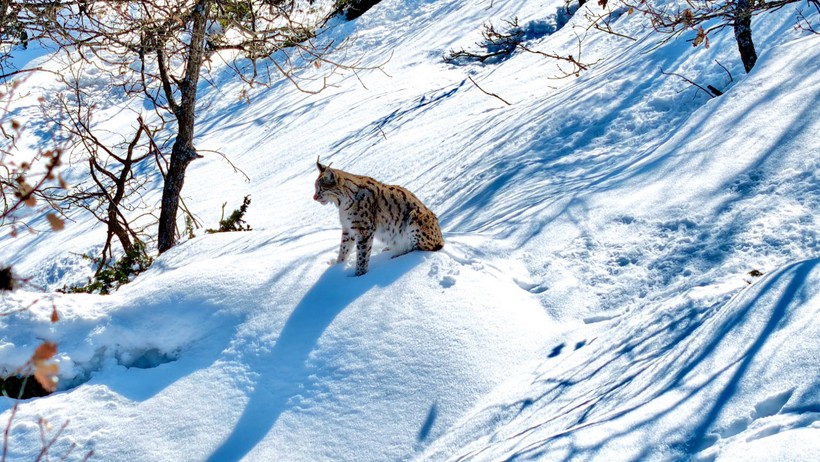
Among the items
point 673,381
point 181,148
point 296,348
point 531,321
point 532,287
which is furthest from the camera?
point 181,148

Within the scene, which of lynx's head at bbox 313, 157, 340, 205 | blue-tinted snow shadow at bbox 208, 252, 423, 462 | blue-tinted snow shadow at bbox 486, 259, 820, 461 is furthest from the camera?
lynx's head at bbox 313, 157, 340, 205

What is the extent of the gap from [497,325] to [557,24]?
443 inches

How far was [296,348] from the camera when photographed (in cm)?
502

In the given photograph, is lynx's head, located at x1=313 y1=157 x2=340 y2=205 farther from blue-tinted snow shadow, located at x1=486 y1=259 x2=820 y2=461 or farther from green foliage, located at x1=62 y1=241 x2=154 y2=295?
green foliage, located at x1=62 y1=241 x2=154 y2=295

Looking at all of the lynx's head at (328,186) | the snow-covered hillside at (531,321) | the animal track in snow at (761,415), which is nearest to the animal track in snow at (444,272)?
the snow-covered hillside at (531,321)

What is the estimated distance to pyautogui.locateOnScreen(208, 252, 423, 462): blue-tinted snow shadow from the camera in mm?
4430

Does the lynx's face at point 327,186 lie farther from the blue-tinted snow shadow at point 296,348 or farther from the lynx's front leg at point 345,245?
the blue-tinted snow shadow at point 296,348

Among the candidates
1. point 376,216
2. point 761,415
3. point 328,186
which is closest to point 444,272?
point 376,216

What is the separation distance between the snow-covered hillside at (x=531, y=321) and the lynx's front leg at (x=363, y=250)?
104mm

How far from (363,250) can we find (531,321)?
1473mm

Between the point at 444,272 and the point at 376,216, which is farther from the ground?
the point at 376,216

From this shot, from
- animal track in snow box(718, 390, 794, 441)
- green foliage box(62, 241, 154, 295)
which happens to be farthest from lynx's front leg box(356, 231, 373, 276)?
green foliage box(62, 241, 154, 295)

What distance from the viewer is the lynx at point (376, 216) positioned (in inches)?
236

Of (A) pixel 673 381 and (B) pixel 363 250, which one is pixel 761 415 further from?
(B) pixel 363 250
